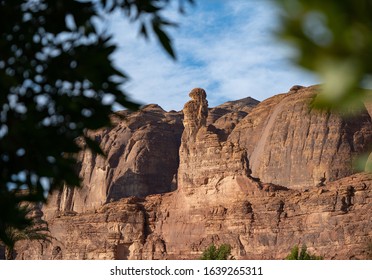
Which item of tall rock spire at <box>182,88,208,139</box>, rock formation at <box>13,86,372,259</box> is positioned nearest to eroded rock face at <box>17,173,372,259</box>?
rock formation at <box>13,86,372,259</box>

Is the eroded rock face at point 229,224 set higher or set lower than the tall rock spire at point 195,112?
lower

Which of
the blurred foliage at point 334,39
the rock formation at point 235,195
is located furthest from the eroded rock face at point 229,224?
the blurred foliage at point 334,39

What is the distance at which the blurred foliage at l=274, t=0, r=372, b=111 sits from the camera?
192 centimetres

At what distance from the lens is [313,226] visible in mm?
53844

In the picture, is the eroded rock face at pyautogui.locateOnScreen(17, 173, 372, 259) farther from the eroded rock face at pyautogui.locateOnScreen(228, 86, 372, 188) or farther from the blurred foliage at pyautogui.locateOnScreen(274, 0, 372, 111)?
the blurred foliage at pyautogui.locateOnScreen(274, 0, 372, 111)

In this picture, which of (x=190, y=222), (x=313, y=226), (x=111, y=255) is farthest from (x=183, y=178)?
(x=313, y=226)

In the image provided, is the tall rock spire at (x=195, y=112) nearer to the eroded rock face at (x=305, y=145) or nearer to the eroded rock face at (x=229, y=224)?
the eroded rock face at (x=305, y=145)

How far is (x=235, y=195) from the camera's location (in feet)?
196

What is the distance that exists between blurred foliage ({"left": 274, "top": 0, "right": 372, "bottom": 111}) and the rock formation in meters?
48.1

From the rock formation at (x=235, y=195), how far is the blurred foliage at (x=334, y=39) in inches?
1895

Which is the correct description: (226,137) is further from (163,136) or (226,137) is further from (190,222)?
(190,222)

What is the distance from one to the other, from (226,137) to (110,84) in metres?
86.9

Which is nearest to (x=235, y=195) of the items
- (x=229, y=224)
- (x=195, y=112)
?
(x=229, y=224)

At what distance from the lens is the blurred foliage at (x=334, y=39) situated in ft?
6.30
